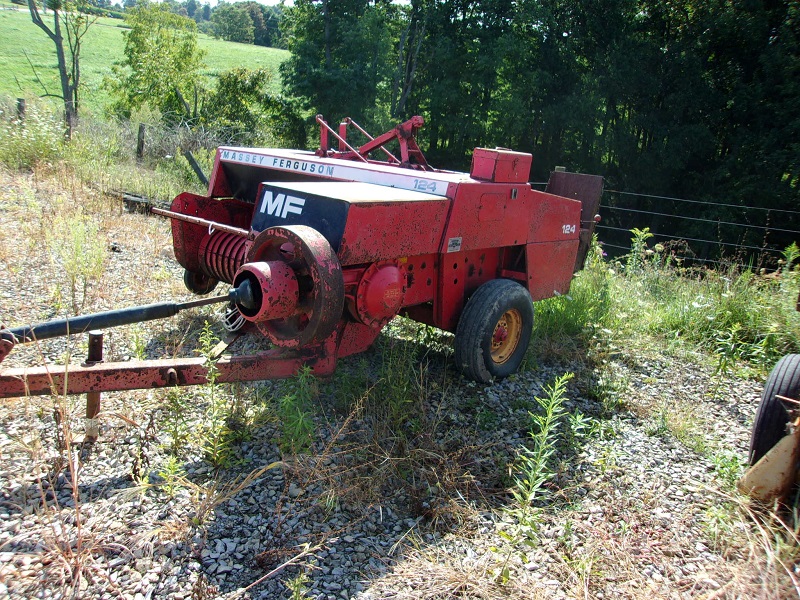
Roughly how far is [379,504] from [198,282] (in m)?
3.11

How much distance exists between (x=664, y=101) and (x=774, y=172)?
4198mm

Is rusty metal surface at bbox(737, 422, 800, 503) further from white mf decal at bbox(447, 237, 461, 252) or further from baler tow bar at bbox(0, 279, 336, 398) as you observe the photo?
baler tow bar at bbox(0, 279, 336, 398)

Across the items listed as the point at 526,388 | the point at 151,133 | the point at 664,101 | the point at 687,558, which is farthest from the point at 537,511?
the point at 664,101

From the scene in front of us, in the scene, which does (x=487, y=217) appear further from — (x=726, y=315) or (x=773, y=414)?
(x=726, y=315)

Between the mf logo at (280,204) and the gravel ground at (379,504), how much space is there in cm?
113

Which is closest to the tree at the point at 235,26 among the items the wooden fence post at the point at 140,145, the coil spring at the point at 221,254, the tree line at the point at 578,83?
the tree line at the point at 578,83

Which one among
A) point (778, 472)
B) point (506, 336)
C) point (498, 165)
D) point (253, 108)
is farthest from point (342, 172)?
point (253, 108)

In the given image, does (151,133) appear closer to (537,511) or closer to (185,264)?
(185,264)

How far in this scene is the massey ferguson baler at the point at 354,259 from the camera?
332 centimetres

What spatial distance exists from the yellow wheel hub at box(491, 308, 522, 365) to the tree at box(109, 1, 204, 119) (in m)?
19.3

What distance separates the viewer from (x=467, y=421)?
4207mm

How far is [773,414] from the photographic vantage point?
364 centimetres

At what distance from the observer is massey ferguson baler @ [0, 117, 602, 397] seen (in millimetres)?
3324

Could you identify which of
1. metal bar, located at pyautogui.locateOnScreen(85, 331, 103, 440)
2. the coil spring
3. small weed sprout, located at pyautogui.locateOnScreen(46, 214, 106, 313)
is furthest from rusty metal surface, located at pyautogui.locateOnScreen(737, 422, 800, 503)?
small weed sprout, located at pyautogui.locateOnScreen(46, 214, 106, 313)
